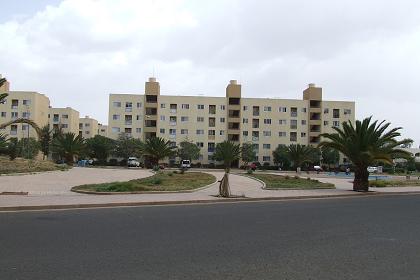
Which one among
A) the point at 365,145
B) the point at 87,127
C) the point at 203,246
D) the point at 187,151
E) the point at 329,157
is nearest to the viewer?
the point at 203,246

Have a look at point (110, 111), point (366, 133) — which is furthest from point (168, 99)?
point (366, 133)

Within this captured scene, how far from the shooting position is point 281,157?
3868 inches

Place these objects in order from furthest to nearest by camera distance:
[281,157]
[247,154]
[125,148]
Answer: [281,157]
[125,148]
[247,154]

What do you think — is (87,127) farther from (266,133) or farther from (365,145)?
(365,145)

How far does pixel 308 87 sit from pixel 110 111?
4579 centimetres

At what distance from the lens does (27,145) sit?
74062 millimetres

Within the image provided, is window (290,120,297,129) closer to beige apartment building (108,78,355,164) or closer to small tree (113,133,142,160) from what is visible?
beige apartment building (108,78,355,164)

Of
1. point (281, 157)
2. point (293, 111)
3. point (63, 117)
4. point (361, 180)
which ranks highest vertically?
point (293, 111)

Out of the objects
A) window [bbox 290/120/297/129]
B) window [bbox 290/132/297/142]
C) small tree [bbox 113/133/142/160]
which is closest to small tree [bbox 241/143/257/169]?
window [bbox 290/132/297/142]

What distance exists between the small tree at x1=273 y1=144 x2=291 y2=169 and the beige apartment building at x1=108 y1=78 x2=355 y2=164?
6.26m

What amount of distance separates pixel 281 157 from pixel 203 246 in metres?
90.7

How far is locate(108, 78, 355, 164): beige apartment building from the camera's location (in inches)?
4166

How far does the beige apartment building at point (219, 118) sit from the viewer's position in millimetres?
105812

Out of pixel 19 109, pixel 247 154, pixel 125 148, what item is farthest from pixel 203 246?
pixel 19 109
